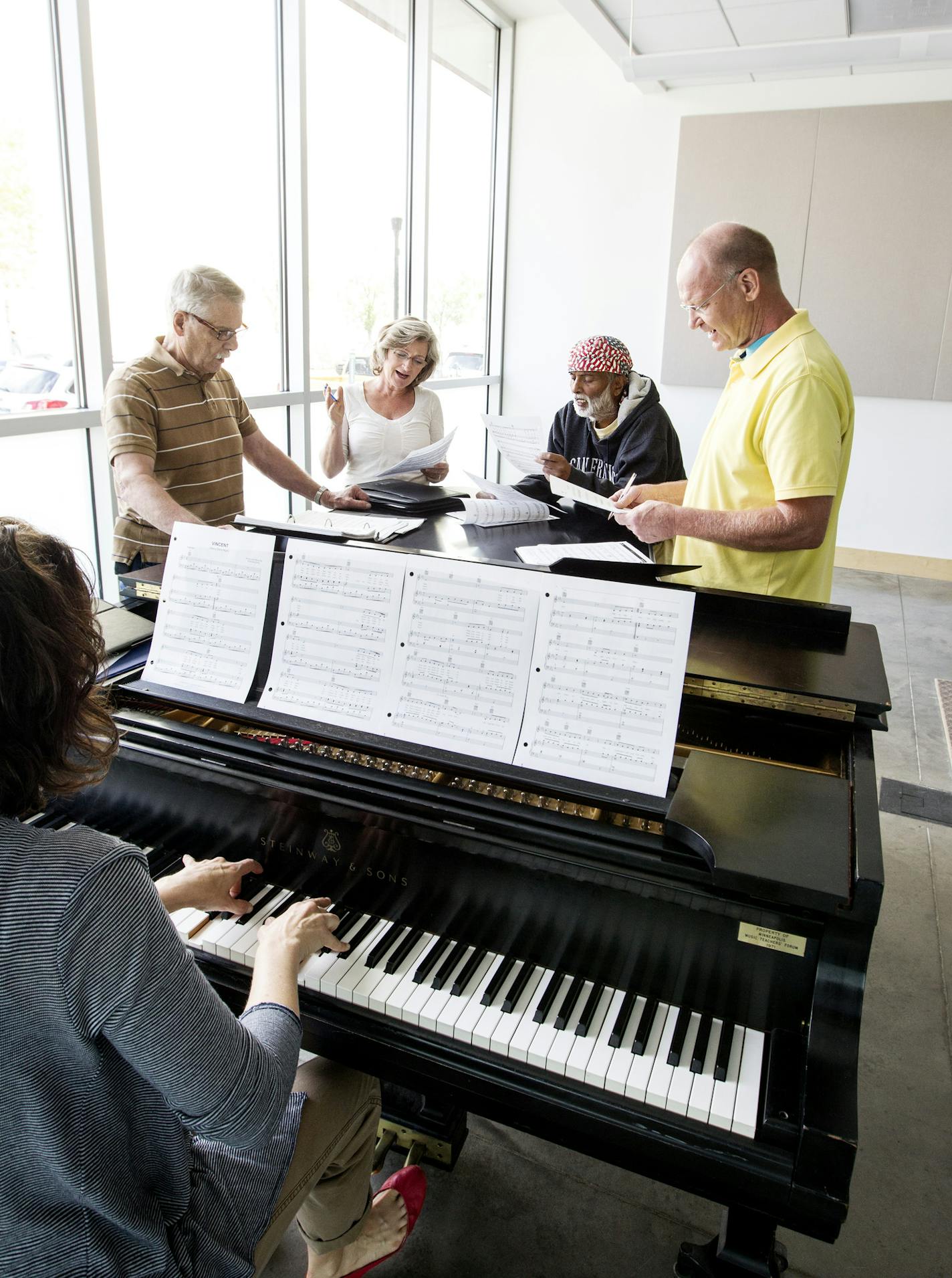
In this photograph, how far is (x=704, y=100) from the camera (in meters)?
6.35

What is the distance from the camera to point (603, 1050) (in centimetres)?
120

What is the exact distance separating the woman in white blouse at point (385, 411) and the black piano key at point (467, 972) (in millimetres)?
2474

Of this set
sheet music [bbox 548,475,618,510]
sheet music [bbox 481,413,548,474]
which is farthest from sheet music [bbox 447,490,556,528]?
sheet music [bbox 548,475,618,510]

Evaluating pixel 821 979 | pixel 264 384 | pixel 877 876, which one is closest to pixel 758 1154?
pixel 821 979

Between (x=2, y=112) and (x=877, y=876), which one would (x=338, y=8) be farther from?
(x=877, y=876)

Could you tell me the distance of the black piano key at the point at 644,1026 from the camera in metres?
1.19

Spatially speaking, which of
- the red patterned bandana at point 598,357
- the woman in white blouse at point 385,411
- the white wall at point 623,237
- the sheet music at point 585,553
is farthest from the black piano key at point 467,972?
the white wall at point 623,237

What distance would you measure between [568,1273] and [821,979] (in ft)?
3.11

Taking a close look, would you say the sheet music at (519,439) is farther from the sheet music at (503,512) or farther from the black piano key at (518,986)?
the black piano key at (518,986)

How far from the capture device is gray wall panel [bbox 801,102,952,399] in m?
5.81

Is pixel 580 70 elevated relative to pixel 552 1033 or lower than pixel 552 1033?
elevated

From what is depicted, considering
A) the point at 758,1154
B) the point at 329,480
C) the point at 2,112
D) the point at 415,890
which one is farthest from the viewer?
the point at 329,480

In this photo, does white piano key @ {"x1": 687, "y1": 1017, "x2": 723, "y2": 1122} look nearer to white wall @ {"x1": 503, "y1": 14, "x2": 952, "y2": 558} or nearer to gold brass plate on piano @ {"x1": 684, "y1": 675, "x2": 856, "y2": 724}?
gold brass plate on piano @ {"x1": 684, "y1": 675, "x2": 856, "y2": 724}

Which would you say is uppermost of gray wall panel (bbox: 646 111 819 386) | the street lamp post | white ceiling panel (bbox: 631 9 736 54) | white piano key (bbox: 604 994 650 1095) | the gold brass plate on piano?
white ceiling panel (bbox: 631 9 736 54)
